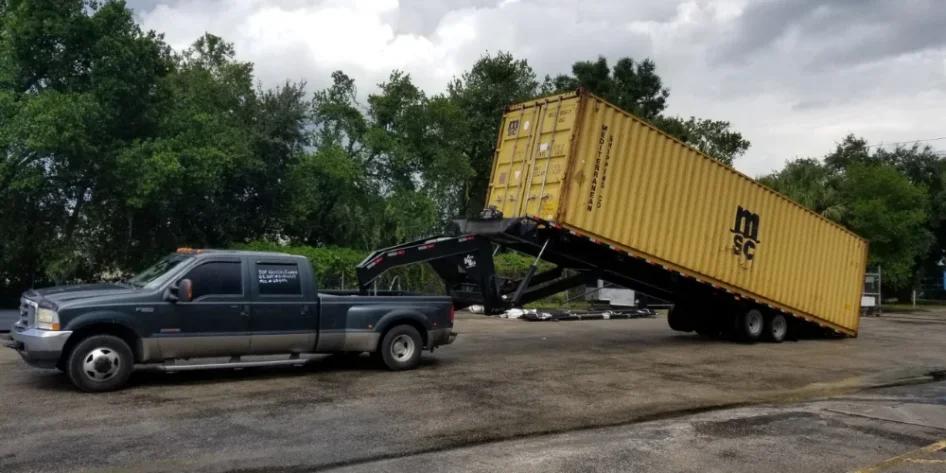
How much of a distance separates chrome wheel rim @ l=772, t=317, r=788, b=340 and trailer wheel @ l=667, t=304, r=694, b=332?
1.75 meters

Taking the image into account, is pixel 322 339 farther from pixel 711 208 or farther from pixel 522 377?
pixel 711 208

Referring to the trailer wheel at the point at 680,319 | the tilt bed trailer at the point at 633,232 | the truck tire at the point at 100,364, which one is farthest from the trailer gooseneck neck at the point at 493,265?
the truck tire at the point at 100,364

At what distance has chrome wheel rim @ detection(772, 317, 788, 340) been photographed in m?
17.2

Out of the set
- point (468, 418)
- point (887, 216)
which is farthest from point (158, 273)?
point (887, 216)

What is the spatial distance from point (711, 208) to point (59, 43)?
701 inches

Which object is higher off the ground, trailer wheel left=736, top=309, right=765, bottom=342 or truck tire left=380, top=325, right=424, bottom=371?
trailer wheel left=736, top=309, right=765, bottom=342

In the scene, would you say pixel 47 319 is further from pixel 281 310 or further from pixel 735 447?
pixel 735 447

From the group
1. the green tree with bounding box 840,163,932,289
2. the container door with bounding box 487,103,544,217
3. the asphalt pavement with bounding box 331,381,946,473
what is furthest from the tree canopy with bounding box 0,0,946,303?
the asphalt pavement with bounding box 331,381,946,473

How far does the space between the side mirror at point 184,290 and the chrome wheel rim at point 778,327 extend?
41.9 ft

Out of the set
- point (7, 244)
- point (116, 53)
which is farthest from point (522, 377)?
point (7, 244)

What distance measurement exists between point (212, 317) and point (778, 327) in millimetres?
12624

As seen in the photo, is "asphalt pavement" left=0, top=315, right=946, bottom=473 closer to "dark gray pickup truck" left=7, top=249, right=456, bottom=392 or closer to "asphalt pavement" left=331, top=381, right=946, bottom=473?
"asphalt pavement" left=331, top=381, right=946, bottom=473

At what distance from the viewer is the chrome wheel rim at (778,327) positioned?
17203 millimetres

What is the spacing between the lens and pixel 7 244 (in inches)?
866
